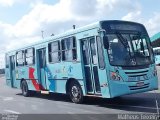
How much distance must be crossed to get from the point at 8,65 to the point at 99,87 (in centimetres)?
1176

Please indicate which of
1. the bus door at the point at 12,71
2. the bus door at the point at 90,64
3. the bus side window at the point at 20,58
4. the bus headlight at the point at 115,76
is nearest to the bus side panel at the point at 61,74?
the bus door at the point at 90,64

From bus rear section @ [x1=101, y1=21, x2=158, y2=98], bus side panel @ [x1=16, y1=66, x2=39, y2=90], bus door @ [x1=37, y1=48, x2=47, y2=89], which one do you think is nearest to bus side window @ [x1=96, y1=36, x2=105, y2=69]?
bus rear section @ [x1=101, y1=21, x2=158, y2=98]

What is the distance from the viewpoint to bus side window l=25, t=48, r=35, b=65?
1847 cm

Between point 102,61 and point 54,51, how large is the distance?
4189 mm

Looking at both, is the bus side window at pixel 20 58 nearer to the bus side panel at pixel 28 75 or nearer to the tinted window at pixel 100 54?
the bus side panel at pixel 28 75

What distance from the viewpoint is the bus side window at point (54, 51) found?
15328 millimetres

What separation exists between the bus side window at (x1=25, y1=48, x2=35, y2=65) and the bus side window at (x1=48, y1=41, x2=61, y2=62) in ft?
8.35

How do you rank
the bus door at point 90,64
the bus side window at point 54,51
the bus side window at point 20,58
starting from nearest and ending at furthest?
the bus door at point 90,64 < the bus side window at point 54,51 < the bus side window at point 20,58

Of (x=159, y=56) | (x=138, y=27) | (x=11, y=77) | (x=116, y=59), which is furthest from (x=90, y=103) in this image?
A: (x=159, y=56)

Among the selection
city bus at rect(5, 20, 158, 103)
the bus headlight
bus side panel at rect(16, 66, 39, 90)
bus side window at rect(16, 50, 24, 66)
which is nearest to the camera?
the bus headlight

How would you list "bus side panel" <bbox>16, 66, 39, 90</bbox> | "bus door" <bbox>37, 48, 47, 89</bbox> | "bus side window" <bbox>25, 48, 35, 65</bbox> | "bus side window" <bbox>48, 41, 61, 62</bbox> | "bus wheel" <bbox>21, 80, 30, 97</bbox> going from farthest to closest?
"bus wheel" <bbox>21, 80, 30, 97</bbox> < "bus side window" <bbox>25, 48, 35, 65</bbox> < "bus side panel" <bbox>16, 66, 39, 90</bbox> < "bus door" <bbox>37, 48, 47, 89</bbox> < "bus side window" <bbox>48, 41, 61, 62</bbox>

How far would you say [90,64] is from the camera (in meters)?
12.9

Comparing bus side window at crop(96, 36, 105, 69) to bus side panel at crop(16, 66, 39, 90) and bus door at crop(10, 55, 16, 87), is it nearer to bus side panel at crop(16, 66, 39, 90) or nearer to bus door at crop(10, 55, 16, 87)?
bus side panel at crop(16, 66, 39, 90)

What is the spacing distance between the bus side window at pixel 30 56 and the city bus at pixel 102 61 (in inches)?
95.2
